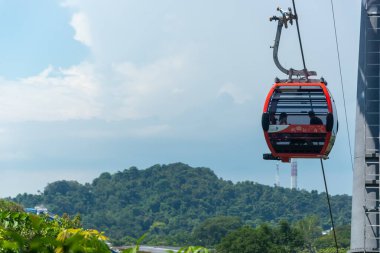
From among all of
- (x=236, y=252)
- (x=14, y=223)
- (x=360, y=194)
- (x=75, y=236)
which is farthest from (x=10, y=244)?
(x=236, y=252)

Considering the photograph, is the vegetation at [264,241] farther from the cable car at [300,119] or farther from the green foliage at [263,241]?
the cable car at [300,119]

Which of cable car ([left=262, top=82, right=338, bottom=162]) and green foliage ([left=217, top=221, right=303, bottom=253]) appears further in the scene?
green foliage ([left=217, top=221, right=303, bottom=253])

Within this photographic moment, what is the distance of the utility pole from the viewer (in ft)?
92.4

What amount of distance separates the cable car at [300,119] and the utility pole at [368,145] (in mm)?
972

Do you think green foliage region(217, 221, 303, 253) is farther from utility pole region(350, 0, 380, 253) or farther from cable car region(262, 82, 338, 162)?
utility pole region(350, 0, 380, 253)

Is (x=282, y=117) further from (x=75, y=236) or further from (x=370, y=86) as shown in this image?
(x=75, y=236)

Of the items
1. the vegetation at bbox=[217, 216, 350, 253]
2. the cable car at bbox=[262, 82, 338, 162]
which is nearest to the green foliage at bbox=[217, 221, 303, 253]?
the vegetation at bbox=[217, 216, 350, 253]

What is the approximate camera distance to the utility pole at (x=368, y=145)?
28156mm

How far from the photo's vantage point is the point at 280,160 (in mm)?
30188

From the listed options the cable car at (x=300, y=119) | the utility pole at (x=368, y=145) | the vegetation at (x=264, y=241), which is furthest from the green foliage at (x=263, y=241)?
the utility pole at (x=368, y=145)

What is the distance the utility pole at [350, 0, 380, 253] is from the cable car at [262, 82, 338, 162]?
3.19ft

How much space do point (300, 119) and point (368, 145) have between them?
6.87 ft

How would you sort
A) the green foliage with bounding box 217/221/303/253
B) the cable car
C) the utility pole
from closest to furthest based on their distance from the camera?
1. the utility pole
2. the cable car
3. the green foliage with bounding box 217/221/303/253

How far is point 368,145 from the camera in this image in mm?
28484
